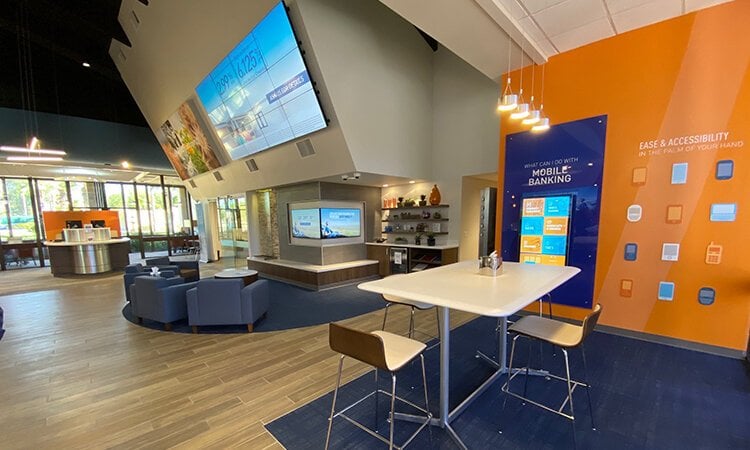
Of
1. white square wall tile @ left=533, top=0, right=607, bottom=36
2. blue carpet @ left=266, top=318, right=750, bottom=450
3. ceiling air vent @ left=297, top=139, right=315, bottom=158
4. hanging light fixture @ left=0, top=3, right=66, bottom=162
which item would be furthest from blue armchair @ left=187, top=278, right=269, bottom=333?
hanging light fixture @ left=0, top=3, right=66, bottom=162

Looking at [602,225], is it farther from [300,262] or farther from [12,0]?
[12,0]

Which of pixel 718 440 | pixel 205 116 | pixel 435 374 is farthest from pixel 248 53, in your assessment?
pixel 718 440

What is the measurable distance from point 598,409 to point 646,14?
3.95 metres

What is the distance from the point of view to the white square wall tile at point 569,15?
277cm

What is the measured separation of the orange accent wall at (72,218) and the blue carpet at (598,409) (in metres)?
11.0

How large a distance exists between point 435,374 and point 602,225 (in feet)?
9.38

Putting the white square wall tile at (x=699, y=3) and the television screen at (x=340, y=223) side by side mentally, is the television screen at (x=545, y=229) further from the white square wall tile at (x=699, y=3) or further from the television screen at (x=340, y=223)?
the television screen at (x=340, y=223)

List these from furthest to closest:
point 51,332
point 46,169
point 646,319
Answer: point 46,169
point 51,332
point 646,319

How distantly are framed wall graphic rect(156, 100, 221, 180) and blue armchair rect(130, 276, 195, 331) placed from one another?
14.6 feet

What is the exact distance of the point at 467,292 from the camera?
185 centimetres

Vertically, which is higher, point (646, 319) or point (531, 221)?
point (531, 221)

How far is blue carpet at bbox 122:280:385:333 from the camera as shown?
3855 millimetres

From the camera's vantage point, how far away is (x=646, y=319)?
3207mm

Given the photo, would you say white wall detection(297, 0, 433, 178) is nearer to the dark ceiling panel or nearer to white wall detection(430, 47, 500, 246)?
white wall detection(430, 47, 500, 246)
